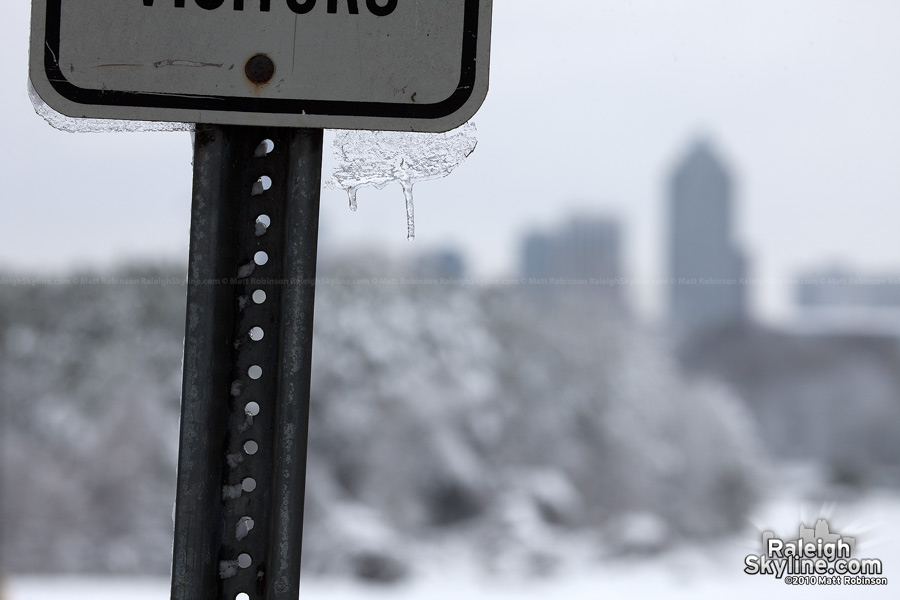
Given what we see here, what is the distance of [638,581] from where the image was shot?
940 cm

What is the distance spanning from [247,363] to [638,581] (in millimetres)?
9348

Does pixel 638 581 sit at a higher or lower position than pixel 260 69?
→ lower

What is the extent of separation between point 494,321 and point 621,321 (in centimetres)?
172

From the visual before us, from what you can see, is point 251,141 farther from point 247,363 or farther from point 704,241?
point 704,241

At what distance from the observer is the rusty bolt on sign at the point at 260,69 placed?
745 mm

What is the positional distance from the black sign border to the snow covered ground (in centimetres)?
603

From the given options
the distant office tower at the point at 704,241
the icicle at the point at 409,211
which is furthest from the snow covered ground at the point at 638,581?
the icicle at the point at 409,211

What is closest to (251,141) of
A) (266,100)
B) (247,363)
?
(266,100)

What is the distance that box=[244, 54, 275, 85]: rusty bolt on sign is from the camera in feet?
2.44

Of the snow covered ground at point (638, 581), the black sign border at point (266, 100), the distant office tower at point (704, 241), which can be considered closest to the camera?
the black sign border at point (266, 100)

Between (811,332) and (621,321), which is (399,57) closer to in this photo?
(621,321)

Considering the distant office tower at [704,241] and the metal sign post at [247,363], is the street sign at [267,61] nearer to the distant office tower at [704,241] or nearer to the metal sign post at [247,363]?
the metal sign post at [247,363]

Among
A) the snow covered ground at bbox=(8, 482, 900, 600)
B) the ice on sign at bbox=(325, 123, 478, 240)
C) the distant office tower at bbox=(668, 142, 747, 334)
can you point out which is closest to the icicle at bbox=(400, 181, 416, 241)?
the ice on sign at bbox=(325, 123, 478, 240)

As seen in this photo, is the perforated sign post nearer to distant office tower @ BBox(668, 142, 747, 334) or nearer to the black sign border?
the black sign border
